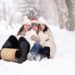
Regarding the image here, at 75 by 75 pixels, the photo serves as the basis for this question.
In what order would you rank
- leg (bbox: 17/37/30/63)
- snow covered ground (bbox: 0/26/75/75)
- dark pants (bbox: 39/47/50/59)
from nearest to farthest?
1. snow covered ground (bbox: 0/26/75/75)
2. leg (bbox: 17/37/30/63)
3. dark pants (bbox: 39/47/50/59)

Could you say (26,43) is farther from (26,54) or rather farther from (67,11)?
(67,11)

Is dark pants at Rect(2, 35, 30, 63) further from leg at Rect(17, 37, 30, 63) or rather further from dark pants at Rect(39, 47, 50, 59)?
dark pants at Rect(39, 47, 50, 59)

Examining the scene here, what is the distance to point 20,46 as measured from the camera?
123 inches

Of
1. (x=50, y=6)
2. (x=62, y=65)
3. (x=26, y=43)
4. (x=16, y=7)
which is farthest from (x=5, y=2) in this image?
(x=62, y=65)

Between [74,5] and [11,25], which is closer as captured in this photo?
[11,25]

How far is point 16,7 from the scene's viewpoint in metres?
4.12

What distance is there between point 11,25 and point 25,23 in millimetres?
793

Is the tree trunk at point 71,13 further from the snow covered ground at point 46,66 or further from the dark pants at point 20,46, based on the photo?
the dark pants at point 20,46

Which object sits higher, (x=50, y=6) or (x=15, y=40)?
(x=50, y=6)

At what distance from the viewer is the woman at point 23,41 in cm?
309

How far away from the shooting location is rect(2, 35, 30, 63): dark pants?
121 inches

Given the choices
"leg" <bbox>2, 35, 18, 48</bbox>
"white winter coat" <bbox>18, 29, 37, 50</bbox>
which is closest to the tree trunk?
"white winter coat" <bbox>18, 29, 37, 50</bbox>

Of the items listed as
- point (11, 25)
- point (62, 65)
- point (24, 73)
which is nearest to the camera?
point (24, 73)

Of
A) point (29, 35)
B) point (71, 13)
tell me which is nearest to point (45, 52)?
point (29, 35)
